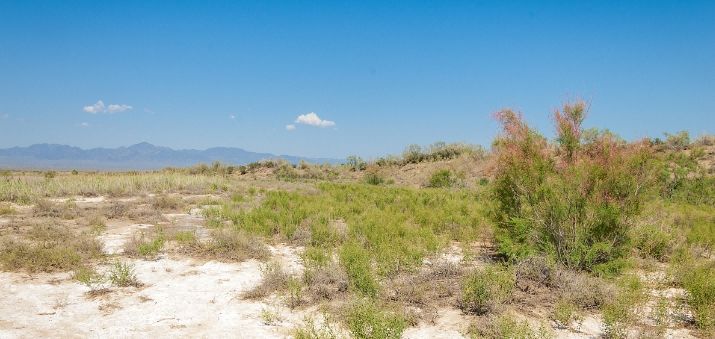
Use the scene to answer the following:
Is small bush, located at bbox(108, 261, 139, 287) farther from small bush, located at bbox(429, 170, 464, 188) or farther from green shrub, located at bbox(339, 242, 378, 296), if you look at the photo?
small bush, located at bbox(429, 170, 464, 188)

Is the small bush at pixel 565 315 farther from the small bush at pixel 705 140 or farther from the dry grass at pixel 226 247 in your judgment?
the small bush at pixel 705 140

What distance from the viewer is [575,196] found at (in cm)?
650

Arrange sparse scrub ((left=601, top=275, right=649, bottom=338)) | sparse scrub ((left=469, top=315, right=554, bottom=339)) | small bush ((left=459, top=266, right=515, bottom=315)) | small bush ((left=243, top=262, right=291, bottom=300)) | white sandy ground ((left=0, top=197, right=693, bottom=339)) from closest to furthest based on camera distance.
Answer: sparse scrub ((left=469, top=315, right=554, bottom=339)) → sparse scrub ((left=601, top=275, right=649, bottom=338)) → white sandy ground ((left=0, top=197, right=693, bottom=339)) → small bush ((left=459, top=266, right=515, bottom=315)) → small bush ((left=243, top=262, right=291, bottom=300))

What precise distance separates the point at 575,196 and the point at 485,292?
101 inches

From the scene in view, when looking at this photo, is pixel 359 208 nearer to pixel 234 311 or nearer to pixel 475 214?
pixel 475 214

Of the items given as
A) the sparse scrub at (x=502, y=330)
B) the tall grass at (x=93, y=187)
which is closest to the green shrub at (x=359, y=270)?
the sparse scrub at (x=502, y=330)

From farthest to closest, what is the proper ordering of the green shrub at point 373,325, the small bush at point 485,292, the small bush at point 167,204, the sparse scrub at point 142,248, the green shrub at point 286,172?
the green shrub at point 286,172
the small bush at point 167,204
the sparse scrub at point 142,248
the small bush at point 485,292
the green shrub at point 373,325

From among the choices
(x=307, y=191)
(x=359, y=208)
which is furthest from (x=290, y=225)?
(x=307, y=191)

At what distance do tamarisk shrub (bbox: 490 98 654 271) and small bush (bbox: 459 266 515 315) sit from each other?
58.3 inches

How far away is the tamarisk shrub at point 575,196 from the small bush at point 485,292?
1.48m

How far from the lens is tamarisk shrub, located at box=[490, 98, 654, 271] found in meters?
6.40

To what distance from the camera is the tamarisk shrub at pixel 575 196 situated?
6.40 metres

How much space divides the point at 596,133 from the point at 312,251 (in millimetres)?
5952

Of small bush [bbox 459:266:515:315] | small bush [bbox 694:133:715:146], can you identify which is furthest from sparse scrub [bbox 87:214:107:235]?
small bush [bbox 694:133:715:146]
